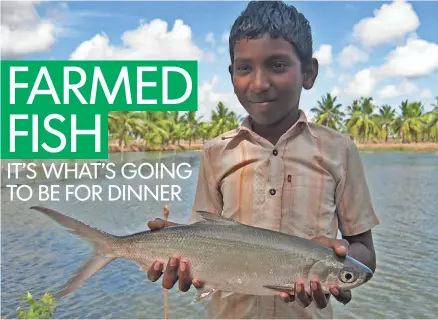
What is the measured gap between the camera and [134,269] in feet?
35.6

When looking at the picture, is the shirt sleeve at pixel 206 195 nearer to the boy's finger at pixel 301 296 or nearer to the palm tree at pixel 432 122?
the boy's finger at pixel 301 296

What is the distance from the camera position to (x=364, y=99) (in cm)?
6047

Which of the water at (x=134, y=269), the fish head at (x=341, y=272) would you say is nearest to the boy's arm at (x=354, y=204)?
the fish head at (x=341, y=272)

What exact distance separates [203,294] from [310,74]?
0.88m

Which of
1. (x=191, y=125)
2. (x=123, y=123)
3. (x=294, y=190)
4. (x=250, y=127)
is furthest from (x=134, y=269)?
(x=191, y=125)

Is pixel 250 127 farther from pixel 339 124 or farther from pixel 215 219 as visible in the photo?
pixel 339 124

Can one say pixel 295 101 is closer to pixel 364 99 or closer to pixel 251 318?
pixel 251 318

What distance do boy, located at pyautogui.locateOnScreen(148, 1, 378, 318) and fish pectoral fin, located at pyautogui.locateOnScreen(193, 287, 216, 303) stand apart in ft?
0.10

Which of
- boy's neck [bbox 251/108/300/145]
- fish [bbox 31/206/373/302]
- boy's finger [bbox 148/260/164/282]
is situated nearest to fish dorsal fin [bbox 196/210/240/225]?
A: fish [bbox 31/206/373/302]

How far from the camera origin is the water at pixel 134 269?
8727 millimetres

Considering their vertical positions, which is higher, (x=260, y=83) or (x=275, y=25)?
(x=275, y=25)

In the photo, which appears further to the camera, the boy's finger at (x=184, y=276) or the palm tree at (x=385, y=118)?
the palm tree at (x=385, y=118)

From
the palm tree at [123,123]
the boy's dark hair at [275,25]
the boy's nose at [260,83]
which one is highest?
the palm tree at [123,123]

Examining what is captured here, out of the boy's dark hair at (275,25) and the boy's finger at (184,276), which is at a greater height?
the boy's dark hair at (275,25)
